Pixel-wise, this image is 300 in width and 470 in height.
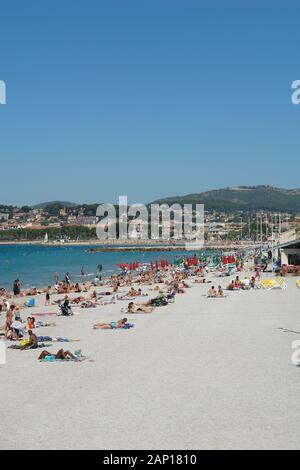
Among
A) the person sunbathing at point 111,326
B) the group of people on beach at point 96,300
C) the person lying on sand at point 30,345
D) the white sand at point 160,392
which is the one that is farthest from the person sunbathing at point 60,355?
the person sunbathing at point 111,326

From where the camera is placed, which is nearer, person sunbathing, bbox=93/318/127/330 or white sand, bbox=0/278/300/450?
white sand, bbox=0/278/300/450

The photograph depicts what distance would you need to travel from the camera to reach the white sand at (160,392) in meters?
7.37

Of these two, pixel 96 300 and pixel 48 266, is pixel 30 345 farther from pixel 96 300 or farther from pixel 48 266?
pixel 48 266

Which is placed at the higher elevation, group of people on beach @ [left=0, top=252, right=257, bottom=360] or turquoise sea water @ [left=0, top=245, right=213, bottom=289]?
group of people on beach @ [left=0, top=252, right=257, bottom=360]

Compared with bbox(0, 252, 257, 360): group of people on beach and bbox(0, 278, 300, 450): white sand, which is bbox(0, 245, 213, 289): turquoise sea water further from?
bbox(0, 278, 300, 450): white sand

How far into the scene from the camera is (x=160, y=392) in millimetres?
9461

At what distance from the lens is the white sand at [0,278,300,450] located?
7.37 metres

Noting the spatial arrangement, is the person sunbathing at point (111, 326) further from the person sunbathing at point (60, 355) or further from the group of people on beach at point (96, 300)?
the person sunbathing at point (60, 355)

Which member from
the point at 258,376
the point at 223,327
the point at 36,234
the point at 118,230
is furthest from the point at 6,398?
the point at 36,234

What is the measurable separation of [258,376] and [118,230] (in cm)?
17734

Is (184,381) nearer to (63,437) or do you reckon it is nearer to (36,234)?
(63,437)

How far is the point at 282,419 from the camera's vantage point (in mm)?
7996

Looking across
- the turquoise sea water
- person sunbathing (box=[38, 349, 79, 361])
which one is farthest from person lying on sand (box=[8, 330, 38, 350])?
the turquoise sea water

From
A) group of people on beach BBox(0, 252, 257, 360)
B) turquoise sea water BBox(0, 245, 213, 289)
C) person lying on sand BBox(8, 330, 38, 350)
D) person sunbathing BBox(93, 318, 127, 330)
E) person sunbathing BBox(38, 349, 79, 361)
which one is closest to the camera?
person sunbathing BBox(38, 349, 79, 361)
